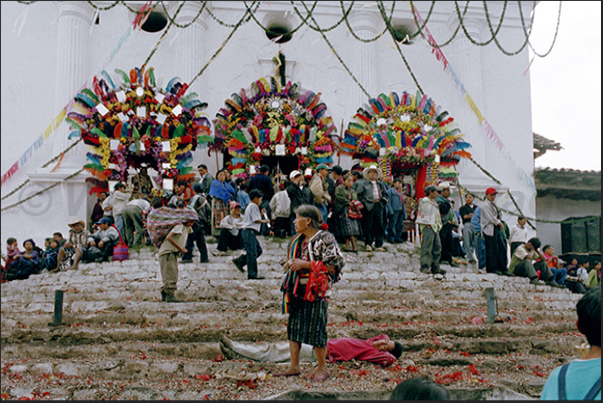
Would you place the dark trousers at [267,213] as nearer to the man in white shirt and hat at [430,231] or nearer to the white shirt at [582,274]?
the man in white shirt and hat at [430,231]

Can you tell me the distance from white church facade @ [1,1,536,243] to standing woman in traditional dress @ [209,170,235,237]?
19.8 feet

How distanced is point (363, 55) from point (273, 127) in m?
4.81

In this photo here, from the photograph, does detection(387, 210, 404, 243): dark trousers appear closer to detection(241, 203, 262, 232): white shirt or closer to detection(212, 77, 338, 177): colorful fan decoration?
detection(212, 77, 338, 177): colorful fan decoration

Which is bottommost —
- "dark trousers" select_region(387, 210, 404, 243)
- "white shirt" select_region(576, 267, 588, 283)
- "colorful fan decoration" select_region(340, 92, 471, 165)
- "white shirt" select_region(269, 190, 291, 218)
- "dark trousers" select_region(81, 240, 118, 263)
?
"white shirt" select_region(576, 267, 588, 283)

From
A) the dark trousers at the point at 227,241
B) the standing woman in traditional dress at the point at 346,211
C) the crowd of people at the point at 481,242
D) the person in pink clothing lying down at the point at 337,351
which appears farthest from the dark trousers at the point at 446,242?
the person in pink clothing lying down at the point at 337,351

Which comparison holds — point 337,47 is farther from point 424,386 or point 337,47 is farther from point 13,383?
point 424,386

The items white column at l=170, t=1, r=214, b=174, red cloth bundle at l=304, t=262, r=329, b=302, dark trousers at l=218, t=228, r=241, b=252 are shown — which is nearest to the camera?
red cloth bundle at l=304, t=262, r=329, b=302

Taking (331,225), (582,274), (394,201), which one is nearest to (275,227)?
(331,225)

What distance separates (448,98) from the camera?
19.3 m

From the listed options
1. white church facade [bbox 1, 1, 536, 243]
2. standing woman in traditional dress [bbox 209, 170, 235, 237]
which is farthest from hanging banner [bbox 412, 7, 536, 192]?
standing woman in traditional dress [bbox 209, 170, 235, 237]

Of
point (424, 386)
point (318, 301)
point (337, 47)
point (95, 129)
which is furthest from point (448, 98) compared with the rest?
point (424, 386)

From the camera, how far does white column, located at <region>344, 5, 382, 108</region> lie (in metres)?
18.6

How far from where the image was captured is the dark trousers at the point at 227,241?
10.5 m

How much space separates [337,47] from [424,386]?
17.6 m
